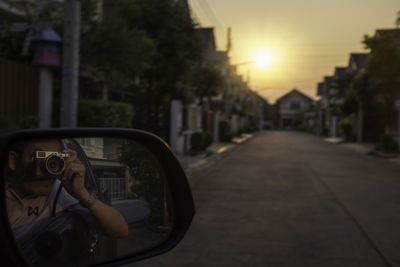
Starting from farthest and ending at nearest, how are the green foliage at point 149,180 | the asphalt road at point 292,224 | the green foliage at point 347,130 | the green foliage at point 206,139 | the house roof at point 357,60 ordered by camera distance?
the house roof at point 357,60 → the green foliage at point 347,130 → the green foliage at point 206,139 → the asphalt road at point 292,224 → the green foliage at point 149,180

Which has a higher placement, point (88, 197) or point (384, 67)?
point (384, 67)

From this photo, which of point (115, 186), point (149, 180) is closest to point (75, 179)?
point (115, 186)

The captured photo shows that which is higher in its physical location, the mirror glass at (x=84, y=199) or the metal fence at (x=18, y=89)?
the metal fence at (x=18, y=89)

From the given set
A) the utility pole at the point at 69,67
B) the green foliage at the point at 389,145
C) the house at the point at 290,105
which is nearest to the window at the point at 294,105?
the house at the point at 290,105

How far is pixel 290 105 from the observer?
97.3m

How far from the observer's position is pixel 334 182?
9055 mm

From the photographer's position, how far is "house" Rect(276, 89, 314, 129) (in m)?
96.9

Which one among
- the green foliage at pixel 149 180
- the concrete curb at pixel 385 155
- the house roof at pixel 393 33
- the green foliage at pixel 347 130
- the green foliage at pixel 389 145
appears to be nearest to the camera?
the green foliage at pixel 149 180

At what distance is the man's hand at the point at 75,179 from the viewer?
1.29 metres

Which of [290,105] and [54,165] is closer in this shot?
[54,165]

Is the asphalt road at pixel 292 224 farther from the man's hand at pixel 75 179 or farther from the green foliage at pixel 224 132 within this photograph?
the green foliage at pixel 224 132

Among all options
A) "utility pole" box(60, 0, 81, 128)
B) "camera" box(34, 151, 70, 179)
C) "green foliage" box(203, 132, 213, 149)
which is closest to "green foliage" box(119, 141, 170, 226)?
"camera" box(34, 151, 70, 179)

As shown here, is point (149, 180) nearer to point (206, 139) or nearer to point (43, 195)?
point (43, 195)

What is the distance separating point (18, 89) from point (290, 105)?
92109mm
